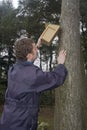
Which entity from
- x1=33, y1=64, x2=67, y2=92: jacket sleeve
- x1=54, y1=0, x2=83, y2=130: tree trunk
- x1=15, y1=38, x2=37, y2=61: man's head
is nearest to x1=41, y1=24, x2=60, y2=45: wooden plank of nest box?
x1=54, y1=0, x2=83, y2=130: tree trunk

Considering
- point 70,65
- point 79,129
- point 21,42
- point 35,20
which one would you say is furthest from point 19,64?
point 35,20

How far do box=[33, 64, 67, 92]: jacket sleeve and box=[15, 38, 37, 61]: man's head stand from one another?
0.23 m

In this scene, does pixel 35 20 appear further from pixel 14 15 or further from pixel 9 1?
pixel 9 1

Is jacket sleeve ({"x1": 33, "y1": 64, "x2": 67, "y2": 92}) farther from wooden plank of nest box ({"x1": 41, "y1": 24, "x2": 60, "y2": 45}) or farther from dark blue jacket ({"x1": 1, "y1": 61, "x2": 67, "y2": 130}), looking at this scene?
wooden plank of nest box ({"x1": 41, "y1": 24, "x2": 60, "y2": 45})

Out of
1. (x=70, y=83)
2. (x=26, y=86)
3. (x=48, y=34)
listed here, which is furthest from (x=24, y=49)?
(x=70, y=83)

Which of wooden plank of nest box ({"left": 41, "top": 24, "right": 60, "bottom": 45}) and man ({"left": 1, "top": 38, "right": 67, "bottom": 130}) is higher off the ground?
wooden plank of nest box ({"left": 41, "top": 24, "right": 60, "bottom": 45})

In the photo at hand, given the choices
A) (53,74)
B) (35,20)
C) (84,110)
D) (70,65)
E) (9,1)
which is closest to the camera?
(53,74)

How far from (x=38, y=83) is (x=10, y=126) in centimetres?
61

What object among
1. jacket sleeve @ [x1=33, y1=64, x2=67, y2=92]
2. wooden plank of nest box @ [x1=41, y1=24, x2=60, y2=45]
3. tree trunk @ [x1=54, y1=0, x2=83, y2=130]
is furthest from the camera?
tree trunk @ [x1=54, y1=0, x2=83, y2=130]

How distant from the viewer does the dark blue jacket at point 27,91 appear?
4094 millimetres

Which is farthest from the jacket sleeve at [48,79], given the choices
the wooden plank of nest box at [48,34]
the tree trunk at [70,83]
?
the tree trunk at [70,83]

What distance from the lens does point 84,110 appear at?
9602 millimetres

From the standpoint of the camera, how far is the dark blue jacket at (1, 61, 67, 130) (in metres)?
4.09

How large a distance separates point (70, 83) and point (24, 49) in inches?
126
